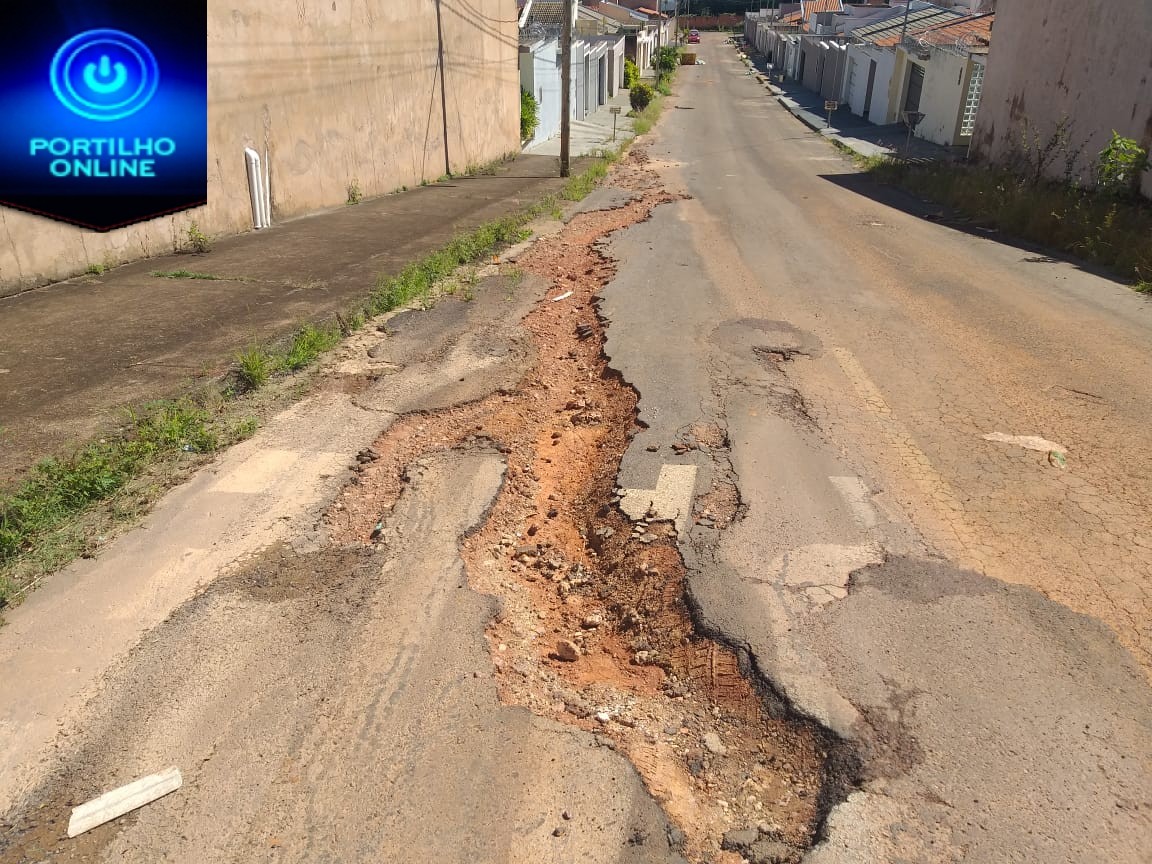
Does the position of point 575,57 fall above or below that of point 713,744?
above

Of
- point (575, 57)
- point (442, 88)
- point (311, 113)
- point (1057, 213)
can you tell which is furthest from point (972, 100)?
point (311, 113)

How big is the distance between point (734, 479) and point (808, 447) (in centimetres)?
81

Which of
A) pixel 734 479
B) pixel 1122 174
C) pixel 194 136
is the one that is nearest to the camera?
pixel 734 479

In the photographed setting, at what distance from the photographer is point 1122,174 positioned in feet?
44.3

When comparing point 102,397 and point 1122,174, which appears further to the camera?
point 1122,174

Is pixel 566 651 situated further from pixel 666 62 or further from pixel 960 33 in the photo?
pixel 666 62

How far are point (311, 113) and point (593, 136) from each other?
17.0 metres

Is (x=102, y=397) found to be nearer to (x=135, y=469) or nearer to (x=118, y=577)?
(x=135, y=469)

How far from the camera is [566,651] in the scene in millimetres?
3922

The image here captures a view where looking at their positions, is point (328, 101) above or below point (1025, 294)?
above

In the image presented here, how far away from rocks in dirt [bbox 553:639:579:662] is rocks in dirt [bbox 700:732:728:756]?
781 mm

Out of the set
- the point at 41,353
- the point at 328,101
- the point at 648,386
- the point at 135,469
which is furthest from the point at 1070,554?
the point at 328,101

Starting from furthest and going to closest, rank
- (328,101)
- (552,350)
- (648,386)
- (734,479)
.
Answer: (328,101) < (552,350) < (648,386) < (734,479)

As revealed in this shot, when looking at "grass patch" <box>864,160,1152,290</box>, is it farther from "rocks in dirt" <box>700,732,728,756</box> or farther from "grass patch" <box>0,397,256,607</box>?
"grass patch" <box>0,397,256,607</box>
